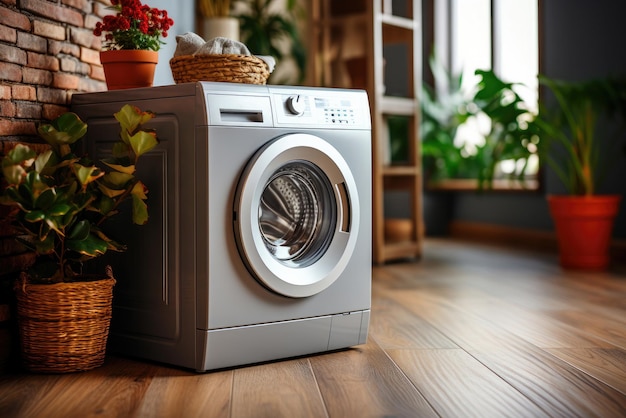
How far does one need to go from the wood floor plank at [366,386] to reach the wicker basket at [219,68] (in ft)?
2.41

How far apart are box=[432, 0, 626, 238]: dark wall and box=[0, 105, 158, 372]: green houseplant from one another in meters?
2.61

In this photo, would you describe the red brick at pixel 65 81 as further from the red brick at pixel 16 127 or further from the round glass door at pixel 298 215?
the round glass door at pixel 298 215

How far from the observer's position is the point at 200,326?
1.85 m

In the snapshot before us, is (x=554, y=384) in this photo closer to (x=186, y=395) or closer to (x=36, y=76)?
(x=186, y=395)

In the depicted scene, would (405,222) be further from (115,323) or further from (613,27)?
(115,323)

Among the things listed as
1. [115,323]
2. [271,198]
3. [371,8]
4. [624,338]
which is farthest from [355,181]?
[371,8]

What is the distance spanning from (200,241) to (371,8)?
2339mm

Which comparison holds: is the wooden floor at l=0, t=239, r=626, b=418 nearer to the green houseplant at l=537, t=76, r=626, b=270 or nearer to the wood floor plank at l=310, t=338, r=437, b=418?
the wood floor plank at l=310, t=338, r=437, b=418

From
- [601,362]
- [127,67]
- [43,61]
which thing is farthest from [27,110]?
[601,362]

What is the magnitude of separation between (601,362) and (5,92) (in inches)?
61.8

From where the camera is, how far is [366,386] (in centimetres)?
175

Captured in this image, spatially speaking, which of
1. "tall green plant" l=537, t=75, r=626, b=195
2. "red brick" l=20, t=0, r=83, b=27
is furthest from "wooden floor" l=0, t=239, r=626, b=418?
"tall green plant" l=537, t=75, r=626, b=195

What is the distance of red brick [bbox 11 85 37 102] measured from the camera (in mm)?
1936

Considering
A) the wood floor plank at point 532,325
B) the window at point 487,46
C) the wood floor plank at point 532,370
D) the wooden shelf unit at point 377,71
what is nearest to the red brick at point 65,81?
the wood floor plank at point 532,370
